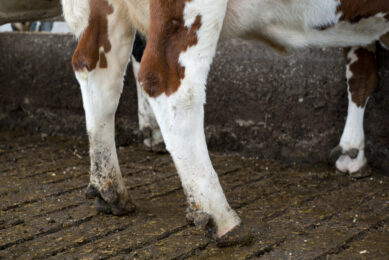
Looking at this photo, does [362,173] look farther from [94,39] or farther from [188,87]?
[94,39]

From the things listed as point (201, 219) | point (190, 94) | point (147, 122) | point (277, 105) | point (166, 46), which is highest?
point (166, 46)

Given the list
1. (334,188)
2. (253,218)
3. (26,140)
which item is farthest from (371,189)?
(26,140)

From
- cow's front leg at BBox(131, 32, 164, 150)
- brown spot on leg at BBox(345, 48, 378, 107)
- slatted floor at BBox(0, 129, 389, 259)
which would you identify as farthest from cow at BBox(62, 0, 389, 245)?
cow's front leg at BBox(131, 32, 164, 150)

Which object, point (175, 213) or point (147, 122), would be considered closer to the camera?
point (175, 213)

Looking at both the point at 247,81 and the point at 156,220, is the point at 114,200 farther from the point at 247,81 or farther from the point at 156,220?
the point at 247,81

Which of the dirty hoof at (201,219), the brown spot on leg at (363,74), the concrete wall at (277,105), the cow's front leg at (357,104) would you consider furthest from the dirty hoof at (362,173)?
the dirty hoof at (201,219)

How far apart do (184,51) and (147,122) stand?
1987mm

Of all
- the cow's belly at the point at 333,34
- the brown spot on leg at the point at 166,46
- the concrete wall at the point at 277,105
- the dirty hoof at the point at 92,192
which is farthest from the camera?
the concrete wall at the point at 277,105

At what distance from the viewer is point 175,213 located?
3117 millimetres

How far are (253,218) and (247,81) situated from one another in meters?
1.42

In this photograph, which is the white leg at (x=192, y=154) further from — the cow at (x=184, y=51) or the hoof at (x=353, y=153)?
the hoof at (x=353, y=153)

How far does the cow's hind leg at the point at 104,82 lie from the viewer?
3049 mm

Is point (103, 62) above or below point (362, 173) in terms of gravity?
above

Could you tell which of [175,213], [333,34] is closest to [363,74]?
[333,34]
